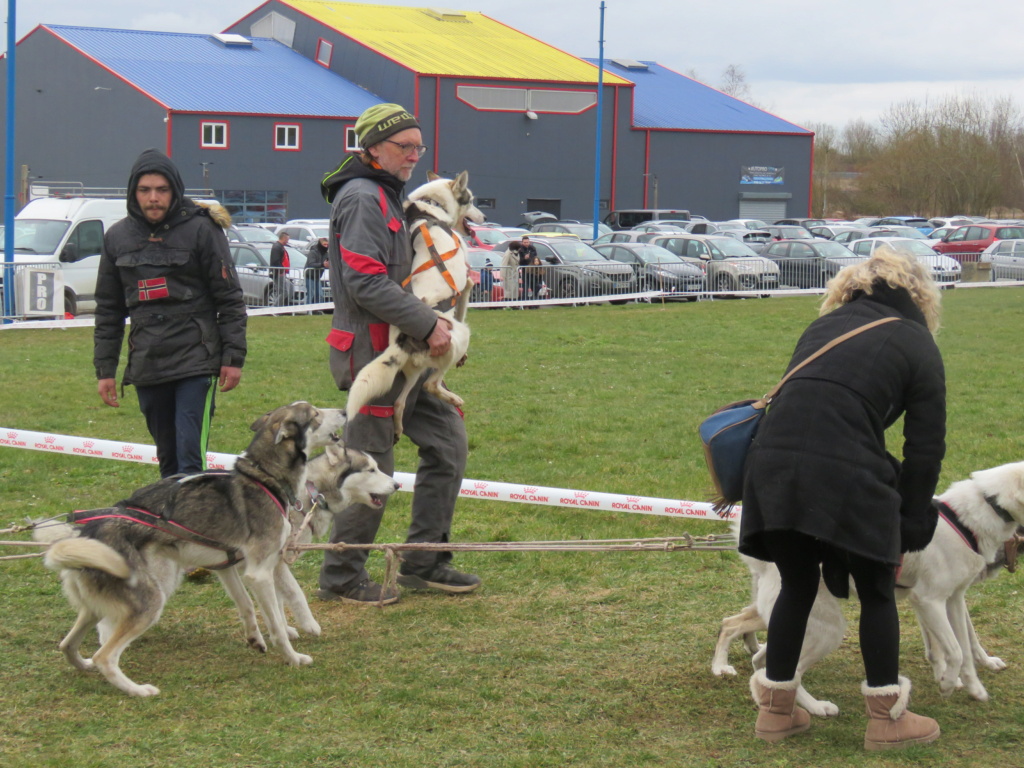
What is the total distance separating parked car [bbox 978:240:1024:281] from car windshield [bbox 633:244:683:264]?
943 centimetres

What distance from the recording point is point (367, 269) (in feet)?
15.0

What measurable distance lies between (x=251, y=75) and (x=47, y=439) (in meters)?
42.6

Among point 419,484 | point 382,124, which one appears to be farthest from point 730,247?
point 382,124

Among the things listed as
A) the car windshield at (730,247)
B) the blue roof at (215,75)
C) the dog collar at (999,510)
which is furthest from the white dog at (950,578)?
the blue roof at (215,75)

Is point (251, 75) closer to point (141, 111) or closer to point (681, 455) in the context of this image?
point (141, 111)

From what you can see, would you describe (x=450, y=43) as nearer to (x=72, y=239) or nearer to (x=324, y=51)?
(x=324, y=51)

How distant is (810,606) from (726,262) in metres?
21.5

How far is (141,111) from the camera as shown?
42.4 meters

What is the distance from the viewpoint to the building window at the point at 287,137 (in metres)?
44.7

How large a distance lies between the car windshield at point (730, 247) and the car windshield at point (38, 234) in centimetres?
1474

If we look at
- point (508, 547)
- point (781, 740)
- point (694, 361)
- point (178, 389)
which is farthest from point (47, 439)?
point (694, 361)

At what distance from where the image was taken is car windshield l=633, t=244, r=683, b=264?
23984 mm

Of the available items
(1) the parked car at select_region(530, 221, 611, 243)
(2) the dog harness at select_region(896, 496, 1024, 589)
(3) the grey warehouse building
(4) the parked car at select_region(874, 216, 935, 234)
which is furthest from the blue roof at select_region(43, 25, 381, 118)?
(2) the dog harness at select_region(896, 496, 1024, 589)

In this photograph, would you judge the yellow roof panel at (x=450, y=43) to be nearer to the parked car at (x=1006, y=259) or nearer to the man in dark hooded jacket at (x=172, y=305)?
the parked car at (x=1006, y=259)
